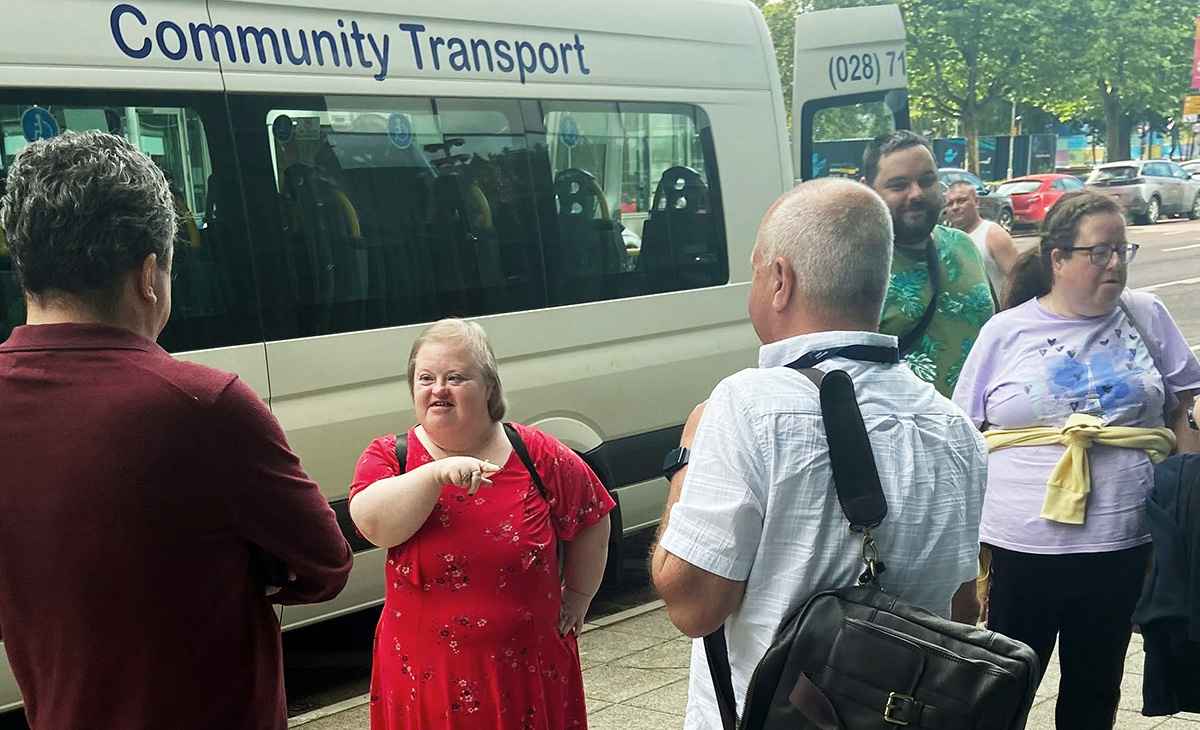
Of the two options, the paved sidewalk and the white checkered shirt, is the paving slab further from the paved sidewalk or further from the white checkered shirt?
the white checkered shirt

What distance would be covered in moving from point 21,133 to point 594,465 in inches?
111

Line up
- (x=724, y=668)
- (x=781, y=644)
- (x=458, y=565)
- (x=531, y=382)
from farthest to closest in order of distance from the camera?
(x=531, y=382), (x=458, y=565), (x=724, y=668), (x=781, y=644)

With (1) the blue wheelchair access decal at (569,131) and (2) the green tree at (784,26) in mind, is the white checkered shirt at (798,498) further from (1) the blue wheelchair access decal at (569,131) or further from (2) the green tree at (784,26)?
(2) the green tree at (784,26)

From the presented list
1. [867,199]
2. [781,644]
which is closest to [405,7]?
[867,199]

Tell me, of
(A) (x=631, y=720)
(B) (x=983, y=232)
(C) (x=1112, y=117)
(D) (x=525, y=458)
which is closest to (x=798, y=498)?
(D) (x=525, y=458)

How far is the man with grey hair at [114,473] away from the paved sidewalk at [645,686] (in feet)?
9.73

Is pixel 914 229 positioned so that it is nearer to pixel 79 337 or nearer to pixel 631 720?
pixel 631 720

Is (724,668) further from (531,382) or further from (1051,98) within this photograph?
(1051,98)

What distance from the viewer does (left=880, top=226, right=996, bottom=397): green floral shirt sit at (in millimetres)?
4461

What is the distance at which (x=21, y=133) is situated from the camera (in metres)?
4.33

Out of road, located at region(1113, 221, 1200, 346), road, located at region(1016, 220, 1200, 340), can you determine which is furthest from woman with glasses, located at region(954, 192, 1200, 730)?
road, located at region(1113, 221, 1200, 346)

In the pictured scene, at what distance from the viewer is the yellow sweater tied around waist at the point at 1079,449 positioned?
361 cm

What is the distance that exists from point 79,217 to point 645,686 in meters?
3.69

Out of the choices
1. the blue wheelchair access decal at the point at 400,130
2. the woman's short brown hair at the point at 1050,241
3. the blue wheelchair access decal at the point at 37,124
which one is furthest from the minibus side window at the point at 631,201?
the woman's short brown hair at the point at 1050,241
